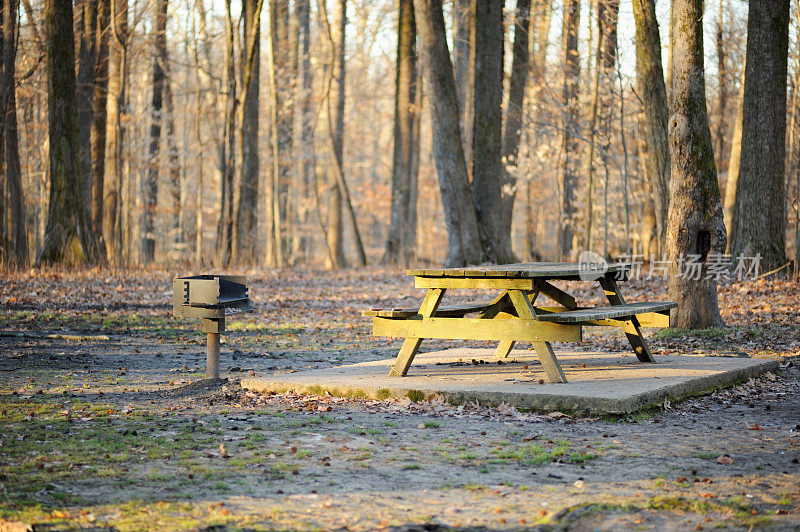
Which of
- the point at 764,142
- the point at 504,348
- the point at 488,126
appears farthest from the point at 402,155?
→ the point at 504,348

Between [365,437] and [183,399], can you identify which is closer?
[365,437]

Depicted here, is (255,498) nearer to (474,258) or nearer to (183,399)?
(183,399)

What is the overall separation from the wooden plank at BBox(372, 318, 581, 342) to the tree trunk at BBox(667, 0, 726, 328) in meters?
3.38

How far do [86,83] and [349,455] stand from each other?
19.4 metres

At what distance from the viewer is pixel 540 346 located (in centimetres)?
621

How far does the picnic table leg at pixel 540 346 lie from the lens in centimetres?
611

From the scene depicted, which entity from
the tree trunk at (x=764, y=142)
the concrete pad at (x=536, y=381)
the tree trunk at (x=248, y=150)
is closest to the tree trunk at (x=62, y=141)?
the tree trunk at (x=248, y=150)

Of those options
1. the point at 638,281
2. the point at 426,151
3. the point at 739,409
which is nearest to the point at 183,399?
the point at 739,409

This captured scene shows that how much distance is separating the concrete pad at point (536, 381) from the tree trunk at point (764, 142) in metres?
5.93

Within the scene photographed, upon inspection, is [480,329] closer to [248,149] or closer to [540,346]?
[540,346]

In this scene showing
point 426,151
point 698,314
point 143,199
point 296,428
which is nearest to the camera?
point 296,428

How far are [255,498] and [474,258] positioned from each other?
1355 centimetres

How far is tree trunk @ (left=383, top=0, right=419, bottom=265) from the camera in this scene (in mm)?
23328

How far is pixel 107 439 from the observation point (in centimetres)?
489
